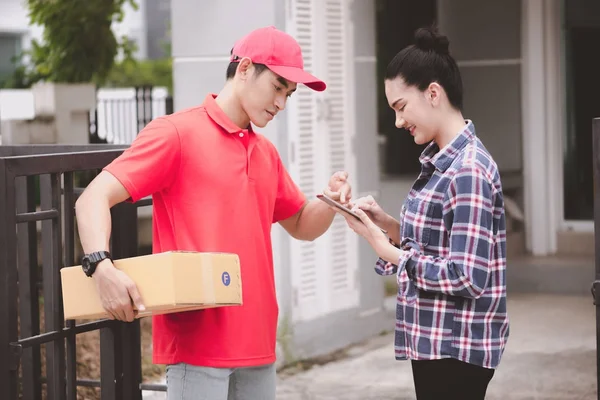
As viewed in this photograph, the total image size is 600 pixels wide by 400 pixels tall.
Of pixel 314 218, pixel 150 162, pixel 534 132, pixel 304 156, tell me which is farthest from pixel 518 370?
pixel 150 162

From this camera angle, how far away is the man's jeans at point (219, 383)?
3404mm

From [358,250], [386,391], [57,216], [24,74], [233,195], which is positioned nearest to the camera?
[233,195]

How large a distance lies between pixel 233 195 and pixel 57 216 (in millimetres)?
723

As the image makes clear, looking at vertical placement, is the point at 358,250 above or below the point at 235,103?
below

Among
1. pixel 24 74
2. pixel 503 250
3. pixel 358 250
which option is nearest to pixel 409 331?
pixel 503 250

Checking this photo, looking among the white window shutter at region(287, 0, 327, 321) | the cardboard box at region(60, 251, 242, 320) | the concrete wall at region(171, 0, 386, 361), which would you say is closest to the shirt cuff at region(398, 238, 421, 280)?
the cardboard box at region(60, 251, 242, 320)

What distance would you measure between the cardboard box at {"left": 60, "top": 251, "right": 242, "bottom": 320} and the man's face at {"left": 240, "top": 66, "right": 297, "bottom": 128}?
52cm

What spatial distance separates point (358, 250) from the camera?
7.61m

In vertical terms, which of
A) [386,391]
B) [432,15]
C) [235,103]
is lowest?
[386,391]

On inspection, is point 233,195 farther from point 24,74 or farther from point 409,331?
point 24,74

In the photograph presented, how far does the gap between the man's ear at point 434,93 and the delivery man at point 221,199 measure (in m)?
0.46

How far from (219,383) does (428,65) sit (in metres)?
1.19

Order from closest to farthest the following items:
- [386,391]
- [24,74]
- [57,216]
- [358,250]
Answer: [57,216]
[386,391]
[358,250]
[24,74]

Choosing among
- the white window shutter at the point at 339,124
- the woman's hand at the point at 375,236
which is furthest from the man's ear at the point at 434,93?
the white window shutter at the point at 339,124
